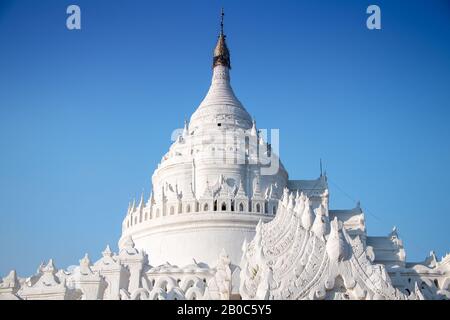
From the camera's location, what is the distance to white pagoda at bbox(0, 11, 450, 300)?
79.5 feet

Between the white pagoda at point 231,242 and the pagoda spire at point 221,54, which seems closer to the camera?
the white pagoda at point 231,242

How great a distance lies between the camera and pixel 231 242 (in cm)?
A: 3716

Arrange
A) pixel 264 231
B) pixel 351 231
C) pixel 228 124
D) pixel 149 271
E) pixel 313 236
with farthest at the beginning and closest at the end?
pixel 228 124
pixel 351 231
pixel 149 271
pixel 264 231
pixel 313 236

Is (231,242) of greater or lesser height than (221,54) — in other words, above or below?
below

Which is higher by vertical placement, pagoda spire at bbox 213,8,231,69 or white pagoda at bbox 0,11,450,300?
pagoda spire at bbox 213,8,231,69

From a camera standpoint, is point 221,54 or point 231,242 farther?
point 221,54

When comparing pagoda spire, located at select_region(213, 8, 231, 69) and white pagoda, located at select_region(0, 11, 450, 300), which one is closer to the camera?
white pagoda, located at select_region(0, 11, 450, 300)

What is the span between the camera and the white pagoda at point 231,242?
2422 cm

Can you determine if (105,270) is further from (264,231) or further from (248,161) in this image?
(248,161)

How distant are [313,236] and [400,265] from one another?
1195 centimetres

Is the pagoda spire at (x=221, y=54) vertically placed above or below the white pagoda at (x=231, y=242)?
above

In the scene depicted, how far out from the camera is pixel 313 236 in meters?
25.6
